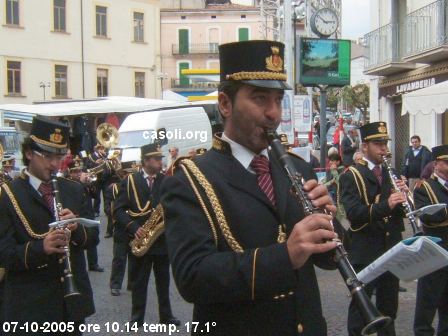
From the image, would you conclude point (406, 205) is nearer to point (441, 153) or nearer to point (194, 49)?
point (441, 153)

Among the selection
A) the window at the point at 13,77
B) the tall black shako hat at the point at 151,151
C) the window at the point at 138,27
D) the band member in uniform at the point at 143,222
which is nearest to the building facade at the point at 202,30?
the window at the point at 138,27

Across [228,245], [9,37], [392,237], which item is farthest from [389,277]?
[9,37]

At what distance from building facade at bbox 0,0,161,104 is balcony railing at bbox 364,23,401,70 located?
2357 cm

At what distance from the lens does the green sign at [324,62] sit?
603 inches

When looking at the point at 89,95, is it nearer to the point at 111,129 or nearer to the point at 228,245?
the point at 111,129

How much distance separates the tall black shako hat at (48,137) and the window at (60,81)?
39939 mm

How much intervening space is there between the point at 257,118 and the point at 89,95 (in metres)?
44.0

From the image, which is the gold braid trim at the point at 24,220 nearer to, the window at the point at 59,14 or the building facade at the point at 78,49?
the building facade at the point at 78,49

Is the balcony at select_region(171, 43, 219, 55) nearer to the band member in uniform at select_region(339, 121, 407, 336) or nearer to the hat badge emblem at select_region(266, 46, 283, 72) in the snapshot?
the band member in uniform at select_region(339, 121, 407, 336)

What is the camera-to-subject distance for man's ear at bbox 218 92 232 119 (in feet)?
9.76

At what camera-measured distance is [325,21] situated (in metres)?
17.6

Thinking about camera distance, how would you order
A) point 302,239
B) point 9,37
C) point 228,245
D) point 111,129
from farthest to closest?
1. point 9,37
2. point 111,129
3. point 228,245
4. point 302,239

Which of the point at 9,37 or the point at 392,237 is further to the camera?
the point at 9,37

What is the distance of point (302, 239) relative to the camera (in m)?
2.53
